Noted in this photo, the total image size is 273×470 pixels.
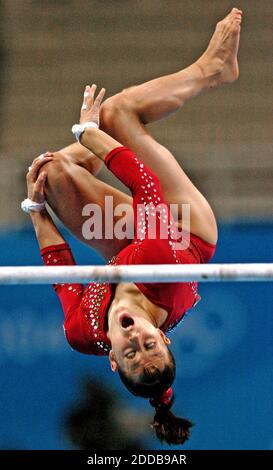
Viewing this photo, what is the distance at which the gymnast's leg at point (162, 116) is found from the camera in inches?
103

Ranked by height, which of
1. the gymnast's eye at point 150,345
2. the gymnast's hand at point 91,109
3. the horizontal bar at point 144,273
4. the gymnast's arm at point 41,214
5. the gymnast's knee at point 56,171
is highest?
the gymnast's hand at point 91,109

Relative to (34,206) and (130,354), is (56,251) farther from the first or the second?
(130,354)

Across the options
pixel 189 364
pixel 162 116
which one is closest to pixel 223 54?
pixel 162 116

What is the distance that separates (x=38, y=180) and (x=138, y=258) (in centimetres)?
46

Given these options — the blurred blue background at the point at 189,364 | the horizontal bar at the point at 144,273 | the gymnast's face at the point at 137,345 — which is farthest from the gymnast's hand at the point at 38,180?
the blurred blue background at the point at 189,364

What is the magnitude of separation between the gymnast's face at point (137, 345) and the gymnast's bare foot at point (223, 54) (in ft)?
2.86

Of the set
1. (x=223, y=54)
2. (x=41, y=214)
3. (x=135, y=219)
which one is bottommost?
(x=135, y=219)

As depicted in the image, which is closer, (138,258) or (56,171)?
(138,258)

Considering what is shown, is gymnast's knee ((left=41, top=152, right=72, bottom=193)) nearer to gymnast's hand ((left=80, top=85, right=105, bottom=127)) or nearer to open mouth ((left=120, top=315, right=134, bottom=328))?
gymnast's hand ((left=80, top=85, right=105, bottom=127))

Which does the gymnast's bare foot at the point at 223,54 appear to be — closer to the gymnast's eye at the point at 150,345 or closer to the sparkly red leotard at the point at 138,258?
the sparkly red leotard at the point at 138,258

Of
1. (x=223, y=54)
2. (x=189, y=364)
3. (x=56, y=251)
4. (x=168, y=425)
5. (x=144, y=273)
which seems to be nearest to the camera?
(x=144, y=273)

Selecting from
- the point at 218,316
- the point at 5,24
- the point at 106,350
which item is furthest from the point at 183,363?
the point at 5,24

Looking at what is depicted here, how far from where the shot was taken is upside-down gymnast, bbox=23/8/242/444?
2.35 m

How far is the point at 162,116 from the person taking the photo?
267cm
